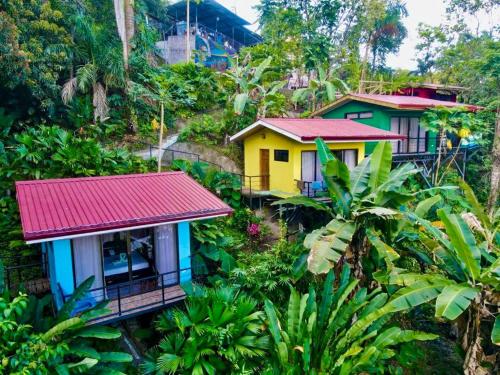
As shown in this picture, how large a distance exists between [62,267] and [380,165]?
9.09 meters

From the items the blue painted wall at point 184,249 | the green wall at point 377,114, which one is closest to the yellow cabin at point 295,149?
the green wall at point 377,114

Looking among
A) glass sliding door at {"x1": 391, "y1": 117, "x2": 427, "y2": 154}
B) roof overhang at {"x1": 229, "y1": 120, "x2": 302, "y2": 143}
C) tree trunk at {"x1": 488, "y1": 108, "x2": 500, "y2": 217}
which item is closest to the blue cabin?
roof overhang at {"x1": 229, "y1": 120, "x2": 302, "y2": 143}

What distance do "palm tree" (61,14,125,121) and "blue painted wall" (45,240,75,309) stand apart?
11.0 meters

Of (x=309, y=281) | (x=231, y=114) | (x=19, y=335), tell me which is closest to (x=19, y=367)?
(x=19, y=335)

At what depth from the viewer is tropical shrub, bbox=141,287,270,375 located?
26.8 ft

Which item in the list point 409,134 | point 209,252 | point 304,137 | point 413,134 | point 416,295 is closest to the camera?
point 416,295

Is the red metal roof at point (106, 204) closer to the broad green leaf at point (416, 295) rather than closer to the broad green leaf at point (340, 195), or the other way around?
the broad green leaf at point (340, 195)

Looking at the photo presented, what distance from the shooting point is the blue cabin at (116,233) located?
8.86 meters

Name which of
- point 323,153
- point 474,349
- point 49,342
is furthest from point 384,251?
point 49,342

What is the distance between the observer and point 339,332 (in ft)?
32.5

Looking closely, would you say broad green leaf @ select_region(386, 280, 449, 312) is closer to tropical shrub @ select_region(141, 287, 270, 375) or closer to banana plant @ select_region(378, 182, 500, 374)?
banana plant @ select_region(378, 182, 500, 374)

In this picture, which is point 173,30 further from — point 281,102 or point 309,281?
point 309,281

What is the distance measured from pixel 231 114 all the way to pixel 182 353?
15520 mm

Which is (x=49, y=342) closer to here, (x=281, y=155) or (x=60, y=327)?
(x=60, y=327)
